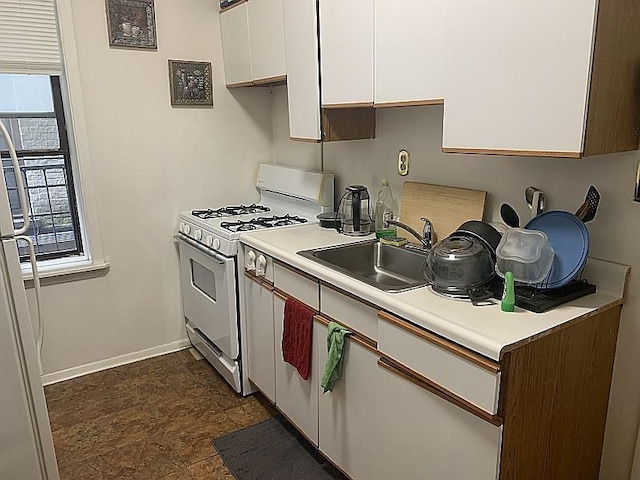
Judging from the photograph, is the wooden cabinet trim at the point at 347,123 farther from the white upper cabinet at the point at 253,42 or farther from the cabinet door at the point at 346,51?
the white upper cabinet at the point at 253,42

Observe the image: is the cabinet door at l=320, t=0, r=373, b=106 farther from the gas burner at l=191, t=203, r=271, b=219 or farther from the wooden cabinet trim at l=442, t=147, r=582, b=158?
the gas burner at l=191, t=203, r=271, b=219

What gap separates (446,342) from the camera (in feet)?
4.50

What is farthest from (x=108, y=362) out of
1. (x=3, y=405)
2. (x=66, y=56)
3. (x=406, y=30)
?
(x=406, y=30)

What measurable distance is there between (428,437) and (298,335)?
0.76m

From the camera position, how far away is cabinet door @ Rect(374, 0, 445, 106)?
1.67m

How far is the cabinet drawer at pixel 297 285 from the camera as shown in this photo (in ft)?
6.54

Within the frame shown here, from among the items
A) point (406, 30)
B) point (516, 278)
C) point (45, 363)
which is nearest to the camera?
point (516, 278)

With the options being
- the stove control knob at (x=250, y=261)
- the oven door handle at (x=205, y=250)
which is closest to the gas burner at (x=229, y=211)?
the oven door handle at (x=205, y=250)

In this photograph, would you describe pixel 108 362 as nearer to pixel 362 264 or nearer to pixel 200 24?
pixel 362 264

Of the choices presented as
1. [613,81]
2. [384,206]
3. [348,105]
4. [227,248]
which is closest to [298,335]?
[227,248]

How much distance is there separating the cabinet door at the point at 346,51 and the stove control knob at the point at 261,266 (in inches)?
30.7

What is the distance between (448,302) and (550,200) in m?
0.58

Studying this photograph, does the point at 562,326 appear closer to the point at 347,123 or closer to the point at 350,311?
the point at 350,311

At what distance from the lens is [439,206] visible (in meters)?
2.13
